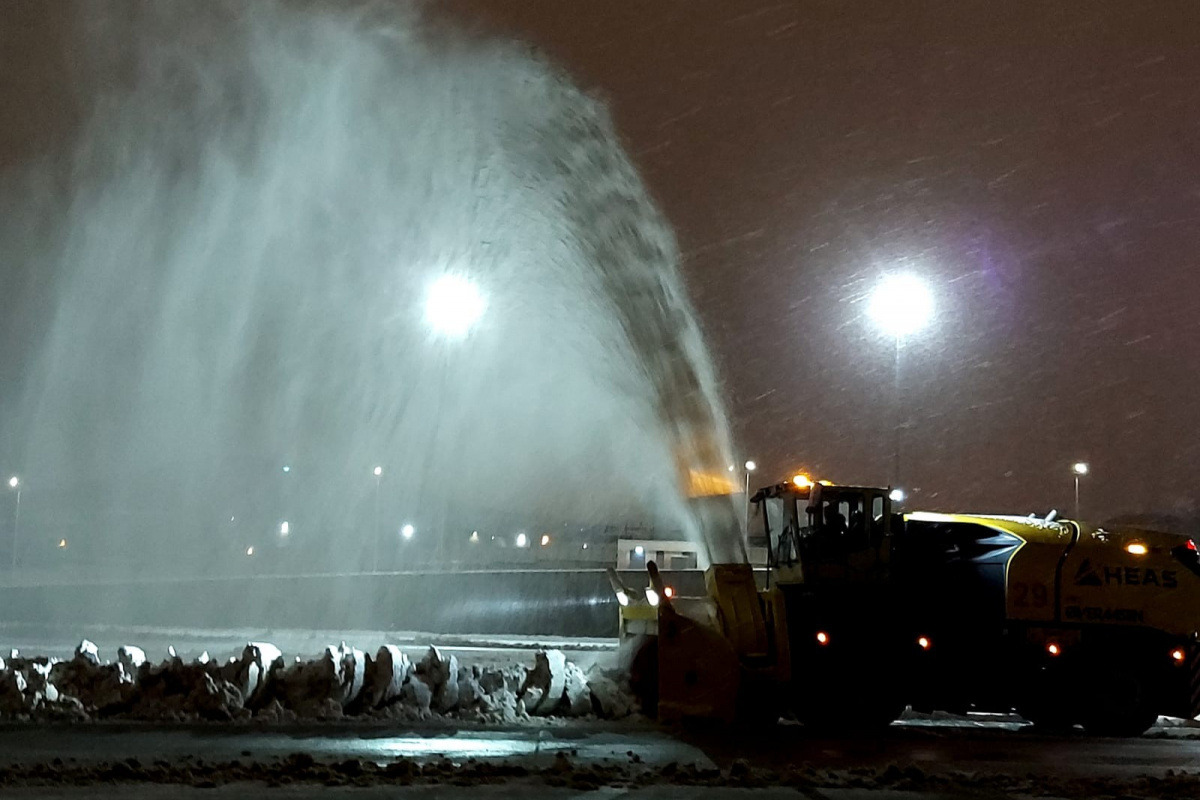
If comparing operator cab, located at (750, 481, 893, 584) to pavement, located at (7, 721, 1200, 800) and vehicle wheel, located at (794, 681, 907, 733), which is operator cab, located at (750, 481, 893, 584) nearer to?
vehicle wheel, located at (794, 681, 907, 733)

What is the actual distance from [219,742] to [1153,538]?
11.7 m

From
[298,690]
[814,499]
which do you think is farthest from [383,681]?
[814,499]

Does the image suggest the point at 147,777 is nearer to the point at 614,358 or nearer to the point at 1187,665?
the point at 614,358

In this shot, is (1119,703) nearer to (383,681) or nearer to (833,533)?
(833,533)

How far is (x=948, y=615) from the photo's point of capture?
1479cm

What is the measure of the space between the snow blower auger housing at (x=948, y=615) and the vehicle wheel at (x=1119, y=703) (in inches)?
0.7

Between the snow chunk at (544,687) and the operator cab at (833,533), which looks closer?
the snow chunk at (544,687)

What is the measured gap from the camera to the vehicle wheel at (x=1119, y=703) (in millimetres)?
14797

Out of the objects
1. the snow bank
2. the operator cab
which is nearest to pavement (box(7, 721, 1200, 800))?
the snow bank

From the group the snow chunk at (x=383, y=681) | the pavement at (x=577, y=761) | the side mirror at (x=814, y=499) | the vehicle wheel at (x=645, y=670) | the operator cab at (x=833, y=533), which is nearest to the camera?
the pavement at (x=577, y=761)

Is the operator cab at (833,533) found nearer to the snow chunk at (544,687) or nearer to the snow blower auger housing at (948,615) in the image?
the snow blower auger housing at (948,615)

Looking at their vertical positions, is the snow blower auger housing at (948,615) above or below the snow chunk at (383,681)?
above

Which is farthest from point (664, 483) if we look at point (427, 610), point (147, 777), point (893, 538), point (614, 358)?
point (427, 610)

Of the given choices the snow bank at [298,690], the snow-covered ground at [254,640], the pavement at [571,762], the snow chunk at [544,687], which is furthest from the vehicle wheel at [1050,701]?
the snow-covered ground at [254,640]
